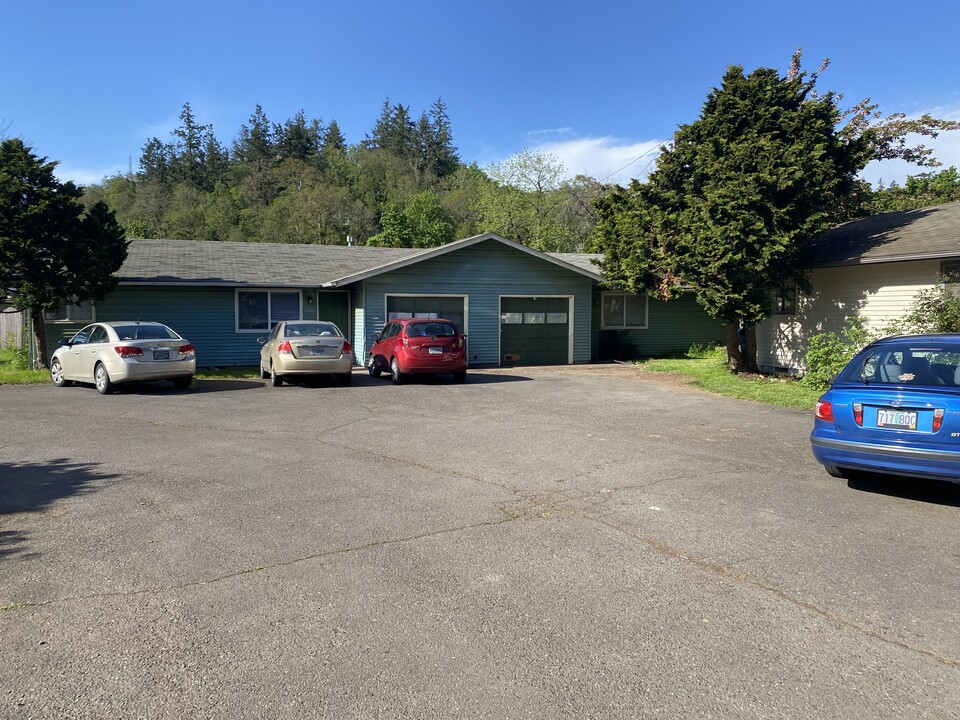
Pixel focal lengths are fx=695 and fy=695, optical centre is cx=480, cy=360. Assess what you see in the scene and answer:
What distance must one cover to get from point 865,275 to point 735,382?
153 inches

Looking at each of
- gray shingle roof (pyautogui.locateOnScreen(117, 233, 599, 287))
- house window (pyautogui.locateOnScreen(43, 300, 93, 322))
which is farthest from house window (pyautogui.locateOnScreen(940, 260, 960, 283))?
house window (pyautogui.locateOnScreen(43, 300, 93, 322))

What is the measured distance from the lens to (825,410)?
21.8ft

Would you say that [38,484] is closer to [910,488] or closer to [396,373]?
[910,488]

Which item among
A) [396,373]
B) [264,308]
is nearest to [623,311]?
[396,373]

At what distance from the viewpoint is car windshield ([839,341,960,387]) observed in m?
6.32

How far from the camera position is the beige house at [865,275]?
48.0ft

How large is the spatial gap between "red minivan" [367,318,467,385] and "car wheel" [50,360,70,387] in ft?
23.4

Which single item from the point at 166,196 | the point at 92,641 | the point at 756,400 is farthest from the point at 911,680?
the point at 166,196

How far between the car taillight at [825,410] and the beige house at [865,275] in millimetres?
9155

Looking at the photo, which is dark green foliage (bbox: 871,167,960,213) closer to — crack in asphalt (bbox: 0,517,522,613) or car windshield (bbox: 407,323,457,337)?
car windshield (bbox: 407,323,457,337)

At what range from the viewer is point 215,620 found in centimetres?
378

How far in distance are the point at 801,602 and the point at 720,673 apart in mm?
1087

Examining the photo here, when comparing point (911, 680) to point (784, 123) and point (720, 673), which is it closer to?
point (720, 673)

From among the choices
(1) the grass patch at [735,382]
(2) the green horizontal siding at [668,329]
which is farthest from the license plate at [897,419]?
(2) the green horizontal siding at [668,329]
